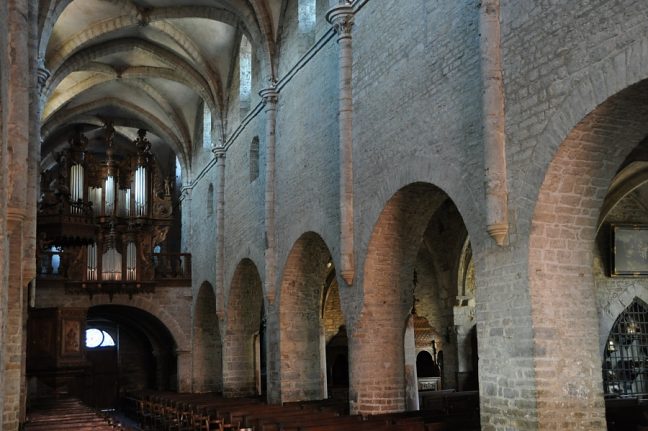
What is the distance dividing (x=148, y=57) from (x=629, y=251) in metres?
16.2

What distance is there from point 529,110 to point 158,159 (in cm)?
2692

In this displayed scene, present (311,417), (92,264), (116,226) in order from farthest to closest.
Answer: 1. (116,226)
2. (92,264)
3. (311,417)

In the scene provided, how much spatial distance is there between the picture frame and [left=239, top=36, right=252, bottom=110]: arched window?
1084cm

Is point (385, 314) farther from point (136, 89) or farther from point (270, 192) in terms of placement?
point (136, 89)

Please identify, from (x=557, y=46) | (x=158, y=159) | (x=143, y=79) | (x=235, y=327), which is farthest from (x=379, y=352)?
(x=158, y=159)

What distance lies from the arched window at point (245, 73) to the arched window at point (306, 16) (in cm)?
485

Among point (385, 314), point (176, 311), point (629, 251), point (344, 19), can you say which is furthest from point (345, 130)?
point (176, 311)

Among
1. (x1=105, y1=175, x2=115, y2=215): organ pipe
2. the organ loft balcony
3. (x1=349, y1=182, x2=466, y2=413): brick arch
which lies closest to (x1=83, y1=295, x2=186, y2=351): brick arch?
the organ loft balcony

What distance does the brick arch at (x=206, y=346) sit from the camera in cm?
2819

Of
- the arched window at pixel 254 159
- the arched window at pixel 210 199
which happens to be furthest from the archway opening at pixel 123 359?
the arched window at pixel 254 159

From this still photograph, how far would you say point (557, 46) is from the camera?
9.79m

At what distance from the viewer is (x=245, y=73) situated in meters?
23.4

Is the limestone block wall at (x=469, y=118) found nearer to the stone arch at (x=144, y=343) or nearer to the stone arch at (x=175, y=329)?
the stone arch at (x=175, y=329)

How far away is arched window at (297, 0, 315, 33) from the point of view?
18359 mm
